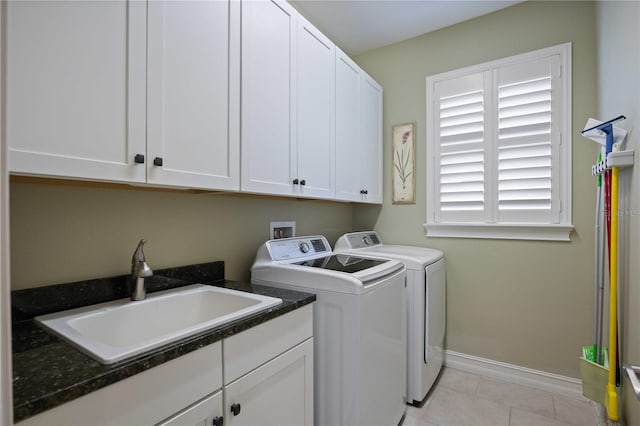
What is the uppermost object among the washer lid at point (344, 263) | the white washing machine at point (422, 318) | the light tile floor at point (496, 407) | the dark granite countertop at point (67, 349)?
the washer lid at point (344, 263)

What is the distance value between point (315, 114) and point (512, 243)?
1713 mm

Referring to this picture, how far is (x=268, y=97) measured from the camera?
1.53 m

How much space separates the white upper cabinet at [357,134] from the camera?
215cm

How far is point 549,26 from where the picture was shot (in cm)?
217

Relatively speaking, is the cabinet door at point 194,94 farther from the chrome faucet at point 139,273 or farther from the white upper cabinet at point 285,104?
the chrome faucet at point 139,273

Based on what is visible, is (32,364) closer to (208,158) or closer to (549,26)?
(208,158)

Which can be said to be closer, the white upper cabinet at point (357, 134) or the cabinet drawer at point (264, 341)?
the cabinet drawer at point (264, 341)

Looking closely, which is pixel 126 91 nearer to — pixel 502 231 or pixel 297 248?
pixel 297 248

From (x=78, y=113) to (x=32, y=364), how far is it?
655mm

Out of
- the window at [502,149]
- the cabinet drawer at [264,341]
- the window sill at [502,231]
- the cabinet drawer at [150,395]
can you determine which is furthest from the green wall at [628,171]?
the cabinet drawer at [150,395]

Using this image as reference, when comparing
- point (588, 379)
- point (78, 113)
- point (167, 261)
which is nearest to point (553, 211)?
point (588, 379)

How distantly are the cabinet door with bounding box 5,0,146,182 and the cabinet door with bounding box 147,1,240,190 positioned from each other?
0.05 meters

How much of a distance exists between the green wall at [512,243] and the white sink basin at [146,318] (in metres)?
1.81

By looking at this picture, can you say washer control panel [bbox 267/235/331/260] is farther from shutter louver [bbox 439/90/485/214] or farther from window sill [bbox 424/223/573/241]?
shutter louver [bbox 439/90/485/214]
